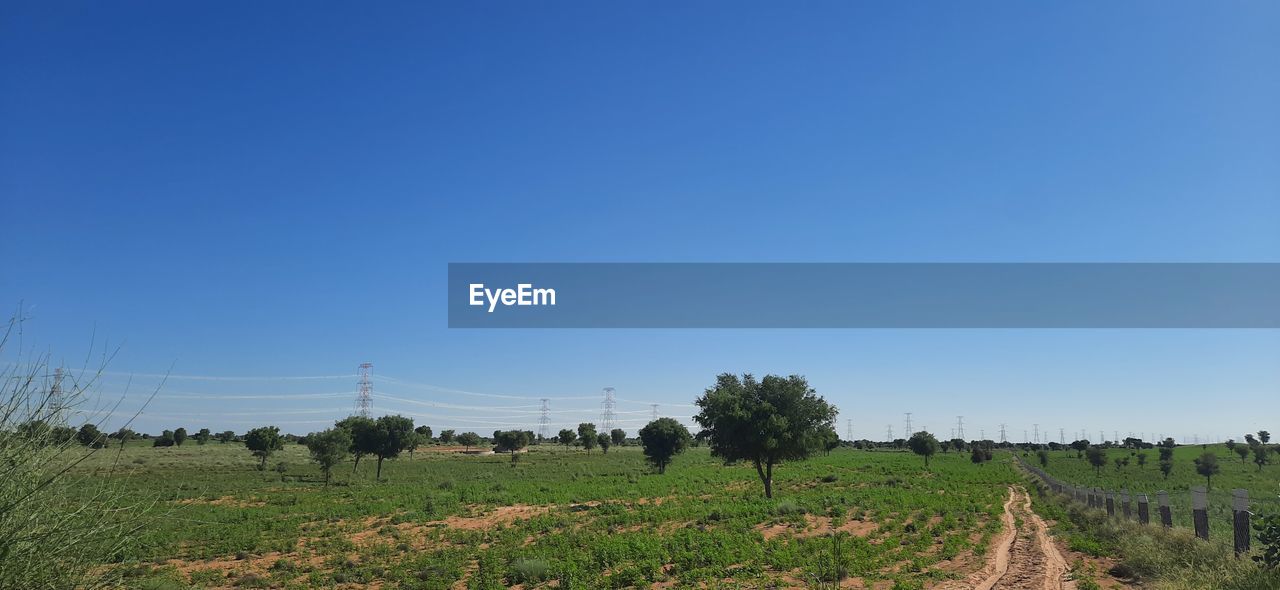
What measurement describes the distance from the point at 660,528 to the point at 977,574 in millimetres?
13142

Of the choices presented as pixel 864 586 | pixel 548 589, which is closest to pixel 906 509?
pixel 864 586

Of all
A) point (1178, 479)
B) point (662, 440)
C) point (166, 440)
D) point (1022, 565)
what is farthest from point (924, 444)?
point (166, 440)

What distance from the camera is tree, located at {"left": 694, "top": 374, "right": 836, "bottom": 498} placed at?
38.6 meters

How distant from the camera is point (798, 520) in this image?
87.4ft

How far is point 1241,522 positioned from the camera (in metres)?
11.9

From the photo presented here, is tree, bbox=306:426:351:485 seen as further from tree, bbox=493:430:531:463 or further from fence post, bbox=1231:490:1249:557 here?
fence post, bbox=1231:490:1249:557

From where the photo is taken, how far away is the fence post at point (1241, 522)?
11805 millimetres

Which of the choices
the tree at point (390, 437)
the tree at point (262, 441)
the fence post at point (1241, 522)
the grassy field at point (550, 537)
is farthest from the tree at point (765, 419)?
the tree at point (262, 441)

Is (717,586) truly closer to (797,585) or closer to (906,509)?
(797,585)

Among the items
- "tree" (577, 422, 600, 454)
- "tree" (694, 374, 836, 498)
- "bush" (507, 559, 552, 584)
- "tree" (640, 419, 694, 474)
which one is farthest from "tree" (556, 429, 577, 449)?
"bush" (507, 559, 552, 584)

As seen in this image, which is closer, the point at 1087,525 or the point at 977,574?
the point at 977,574

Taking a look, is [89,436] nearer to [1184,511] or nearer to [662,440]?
[1184,511]

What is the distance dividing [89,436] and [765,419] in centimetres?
3502

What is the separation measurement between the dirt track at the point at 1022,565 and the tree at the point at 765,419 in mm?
14976
